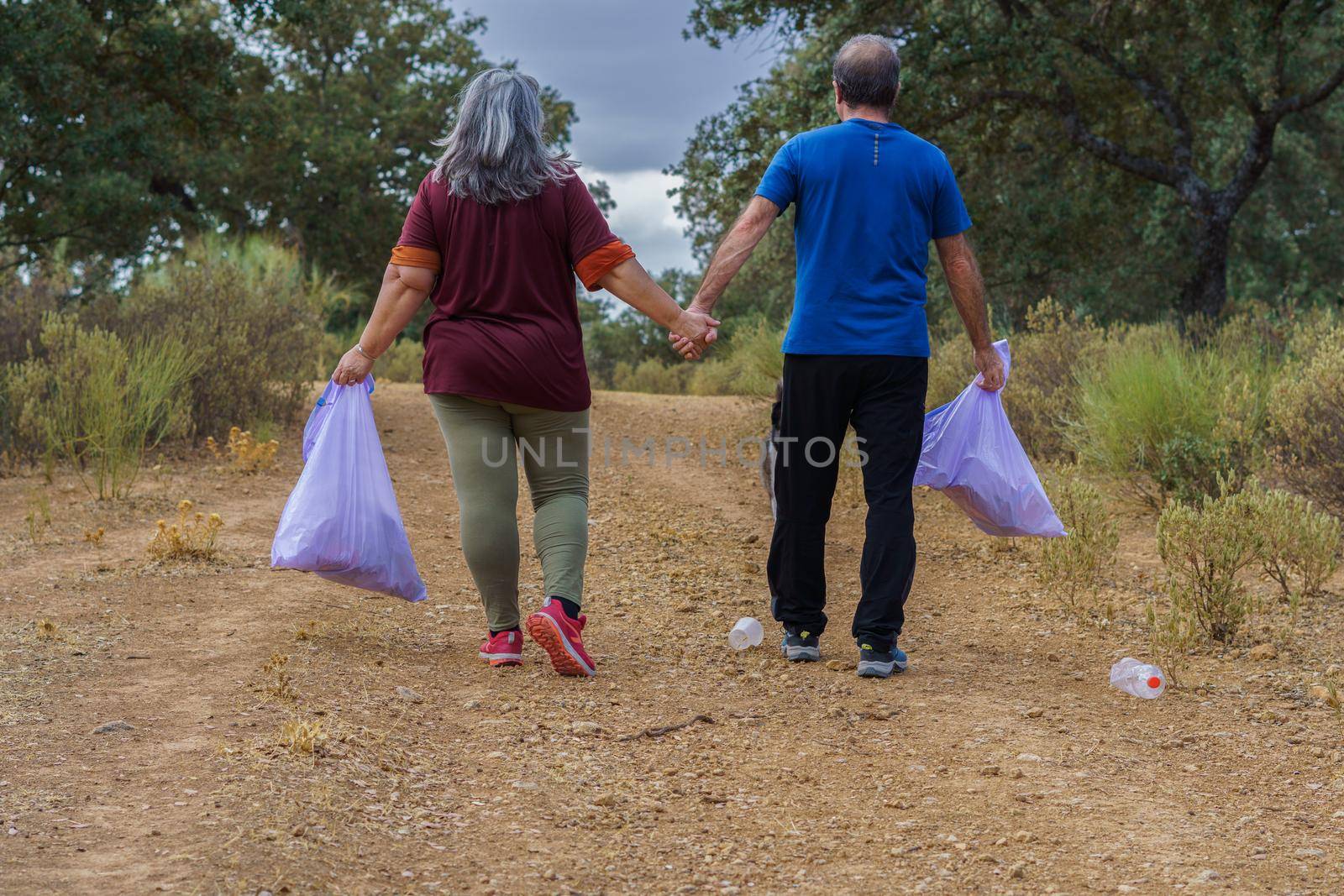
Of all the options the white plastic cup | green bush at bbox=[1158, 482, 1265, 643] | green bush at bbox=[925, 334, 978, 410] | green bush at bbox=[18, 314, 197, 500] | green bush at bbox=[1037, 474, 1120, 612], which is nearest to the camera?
the white plastic cup

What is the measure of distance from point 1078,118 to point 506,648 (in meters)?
11.7

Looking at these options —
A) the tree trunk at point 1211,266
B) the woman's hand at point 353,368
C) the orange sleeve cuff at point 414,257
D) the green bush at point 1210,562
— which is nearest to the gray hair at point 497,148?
the orange sleeve cuff at point 414,257

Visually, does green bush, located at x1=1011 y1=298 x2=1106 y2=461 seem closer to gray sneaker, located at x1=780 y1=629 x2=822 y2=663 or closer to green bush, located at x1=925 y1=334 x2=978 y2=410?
green bush, located at x1=925 y1=334 x2=978 y2=410

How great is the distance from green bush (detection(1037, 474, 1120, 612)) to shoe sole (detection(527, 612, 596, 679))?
2.37 meters

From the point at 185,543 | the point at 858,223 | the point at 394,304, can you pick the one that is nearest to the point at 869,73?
the point at 858,223

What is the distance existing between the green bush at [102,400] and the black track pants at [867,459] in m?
4.41

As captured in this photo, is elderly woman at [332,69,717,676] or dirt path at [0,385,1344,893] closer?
dirt path at [0,385,1344,893]

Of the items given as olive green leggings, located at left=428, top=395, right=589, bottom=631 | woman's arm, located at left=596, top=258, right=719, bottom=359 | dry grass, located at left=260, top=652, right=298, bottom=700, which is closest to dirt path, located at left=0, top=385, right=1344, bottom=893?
dry grass, located at left=260, top=652, right=298, bottom=700

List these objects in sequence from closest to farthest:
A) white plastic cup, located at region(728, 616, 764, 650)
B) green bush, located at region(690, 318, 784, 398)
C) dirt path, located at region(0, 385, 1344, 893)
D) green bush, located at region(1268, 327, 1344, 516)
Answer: dirt path, located at region(0, 385, 1344, 893), white plastic cup, located at region(728, 616, 764, 650), green bush, located at region(1268, 327, 1344, 516), green bush, located at region(690, 318, 784, 398)

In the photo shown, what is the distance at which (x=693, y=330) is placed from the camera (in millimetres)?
4293

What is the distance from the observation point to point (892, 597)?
433cm

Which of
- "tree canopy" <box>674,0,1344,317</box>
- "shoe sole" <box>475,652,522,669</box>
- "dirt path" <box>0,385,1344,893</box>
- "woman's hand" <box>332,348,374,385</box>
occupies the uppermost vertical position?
"tree canopy" <box>674,0,1344,317</box>

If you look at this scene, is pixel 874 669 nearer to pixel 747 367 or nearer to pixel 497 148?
pixel 497 148

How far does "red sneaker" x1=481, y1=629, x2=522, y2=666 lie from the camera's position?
4.39 meters
